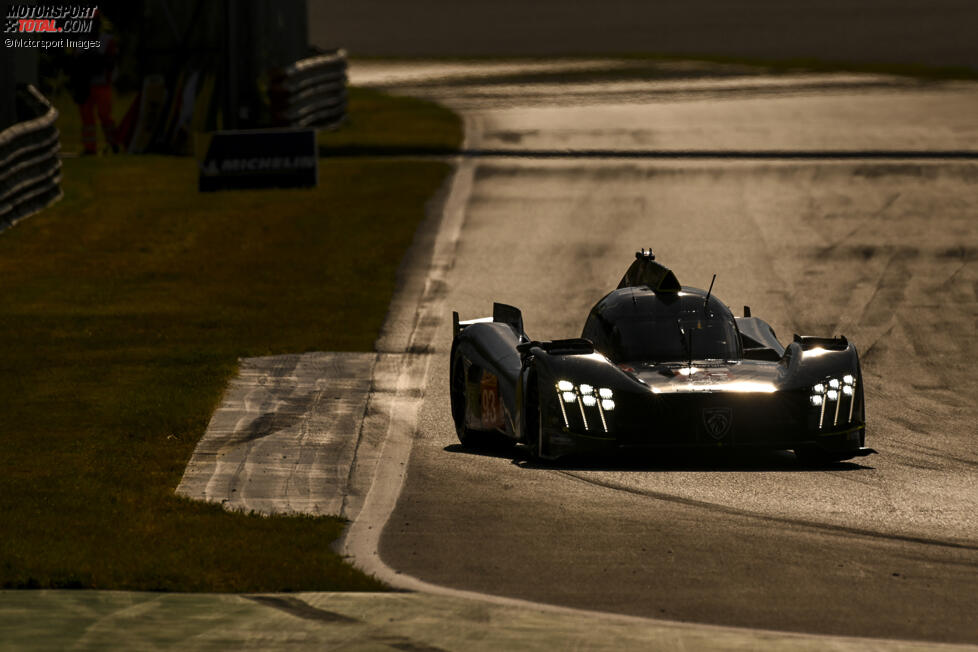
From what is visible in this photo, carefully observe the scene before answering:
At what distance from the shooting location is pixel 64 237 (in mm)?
28156

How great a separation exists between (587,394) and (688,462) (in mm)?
1124

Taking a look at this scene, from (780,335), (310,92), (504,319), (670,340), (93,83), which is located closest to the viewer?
(670,340)

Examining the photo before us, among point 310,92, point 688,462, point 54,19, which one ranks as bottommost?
point 688,462

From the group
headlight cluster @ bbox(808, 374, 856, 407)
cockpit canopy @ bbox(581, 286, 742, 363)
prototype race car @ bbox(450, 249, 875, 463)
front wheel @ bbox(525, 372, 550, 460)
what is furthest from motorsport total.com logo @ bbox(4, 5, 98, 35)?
→ headlight cluster @ bbox(808, 374, 856, 407)

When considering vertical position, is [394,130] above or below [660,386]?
above

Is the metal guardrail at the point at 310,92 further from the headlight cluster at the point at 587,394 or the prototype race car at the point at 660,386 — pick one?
the headlight cluster at the point at 587,394

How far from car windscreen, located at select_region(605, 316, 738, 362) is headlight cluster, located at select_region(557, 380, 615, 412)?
1.12 metres

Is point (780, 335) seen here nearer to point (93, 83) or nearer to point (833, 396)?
point (833, 396)

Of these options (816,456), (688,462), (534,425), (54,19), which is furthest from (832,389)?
(54,19)

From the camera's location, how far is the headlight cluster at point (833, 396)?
41.5 ft

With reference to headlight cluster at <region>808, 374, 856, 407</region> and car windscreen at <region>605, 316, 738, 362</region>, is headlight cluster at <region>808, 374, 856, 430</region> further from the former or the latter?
car windscreen at <region>605, 316, 738, 362</region>

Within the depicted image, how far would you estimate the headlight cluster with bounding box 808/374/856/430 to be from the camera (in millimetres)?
12641

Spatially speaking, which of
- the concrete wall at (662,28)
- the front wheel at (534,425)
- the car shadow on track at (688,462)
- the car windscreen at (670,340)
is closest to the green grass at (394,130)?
the concrete wall at (662,28)

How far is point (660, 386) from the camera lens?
12.5 meters
